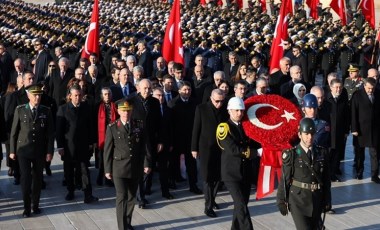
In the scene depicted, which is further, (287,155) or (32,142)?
(32,142)

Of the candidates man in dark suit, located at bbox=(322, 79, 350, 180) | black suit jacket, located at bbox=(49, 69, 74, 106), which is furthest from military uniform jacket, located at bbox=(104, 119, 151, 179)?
black suit jacket, located at bbox=(49, 69, 74, 106)

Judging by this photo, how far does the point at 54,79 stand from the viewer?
13555 mm

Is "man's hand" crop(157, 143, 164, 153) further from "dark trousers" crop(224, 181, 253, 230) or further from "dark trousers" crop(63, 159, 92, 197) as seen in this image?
"dark trousers" crop(224, 181, 253, 230)

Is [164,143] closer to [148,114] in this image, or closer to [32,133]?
[148,114]

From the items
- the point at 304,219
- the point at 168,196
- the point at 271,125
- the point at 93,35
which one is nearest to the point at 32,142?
the point at 168,196

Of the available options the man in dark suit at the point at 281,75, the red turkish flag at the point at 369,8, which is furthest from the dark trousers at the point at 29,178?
the red turkish flag at the point at 369,8

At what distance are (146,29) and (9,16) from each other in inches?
366

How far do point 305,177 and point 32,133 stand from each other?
402 centimetres

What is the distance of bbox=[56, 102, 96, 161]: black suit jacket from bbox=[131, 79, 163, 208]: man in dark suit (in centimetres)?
82

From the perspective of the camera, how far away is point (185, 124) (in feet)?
36.4

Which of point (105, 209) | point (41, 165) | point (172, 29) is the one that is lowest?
point (105, 209)

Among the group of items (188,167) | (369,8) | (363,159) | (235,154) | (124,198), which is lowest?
(363,159)

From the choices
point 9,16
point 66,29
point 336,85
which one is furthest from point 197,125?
point 9,16

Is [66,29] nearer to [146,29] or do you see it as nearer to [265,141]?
[146,29]
